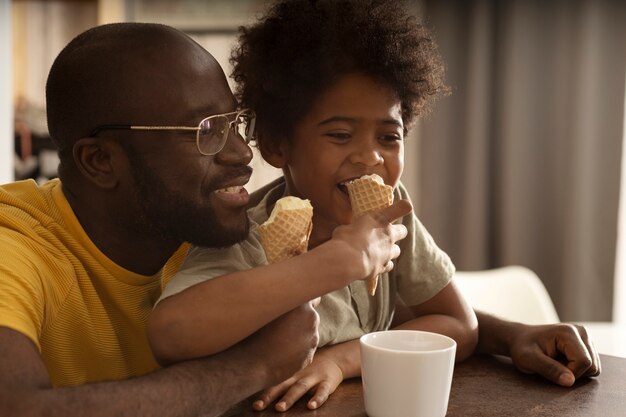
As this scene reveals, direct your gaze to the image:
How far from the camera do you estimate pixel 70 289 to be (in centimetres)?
129

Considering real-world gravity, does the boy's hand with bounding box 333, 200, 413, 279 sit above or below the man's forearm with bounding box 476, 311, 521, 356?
above

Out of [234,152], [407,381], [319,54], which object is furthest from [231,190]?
[407,381]

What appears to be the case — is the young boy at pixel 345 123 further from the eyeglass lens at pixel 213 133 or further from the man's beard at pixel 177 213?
the eyeglass lens at pixel 213 133

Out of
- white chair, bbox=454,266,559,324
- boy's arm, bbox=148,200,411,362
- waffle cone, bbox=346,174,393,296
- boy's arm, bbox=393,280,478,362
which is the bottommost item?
white chair, bbox=454,266,559,324

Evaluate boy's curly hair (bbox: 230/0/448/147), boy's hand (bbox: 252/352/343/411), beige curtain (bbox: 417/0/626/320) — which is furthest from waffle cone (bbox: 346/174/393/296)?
beige curtain (bbox: 417/0/626/320)

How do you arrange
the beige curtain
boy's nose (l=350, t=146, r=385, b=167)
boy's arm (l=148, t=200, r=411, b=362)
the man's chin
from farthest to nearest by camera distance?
the beige curtain < boy's nose (l=350, t=146, r=385, b=167) < the man's chin < boy's arm (l=148, t=200, r=411, b=362)

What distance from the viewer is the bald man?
116 cm

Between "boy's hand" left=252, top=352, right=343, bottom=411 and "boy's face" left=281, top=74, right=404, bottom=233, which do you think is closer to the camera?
"boy's hand" left=252, top=352, right=343, bottom=411

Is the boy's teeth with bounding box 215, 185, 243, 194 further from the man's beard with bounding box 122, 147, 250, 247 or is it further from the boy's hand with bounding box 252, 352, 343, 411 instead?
the boy's hand with bounding box 252, 352, 343, 411

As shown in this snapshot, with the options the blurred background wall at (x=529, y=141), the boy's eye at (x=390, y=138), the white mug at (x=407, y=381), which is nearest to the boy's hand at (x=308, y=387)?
the white mug at (x=407, y=381)

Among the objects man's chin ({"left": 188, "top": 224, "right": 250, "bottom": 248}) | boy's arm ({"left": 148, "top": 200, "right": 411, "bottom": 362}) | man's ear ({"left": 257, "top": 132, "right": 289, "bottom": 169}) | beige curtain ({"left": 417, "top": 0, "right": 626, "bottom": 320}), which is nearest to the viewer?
boy's arm ({"left": 148, "top": 200, "right": 411, "bottom": 362})

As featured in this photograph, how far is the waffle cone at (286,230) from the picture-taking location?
1.23 m

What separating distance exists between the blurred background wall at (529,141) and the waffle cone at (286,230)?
268 cm

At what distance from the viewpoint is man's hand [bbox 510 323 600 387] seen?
1344 mm
